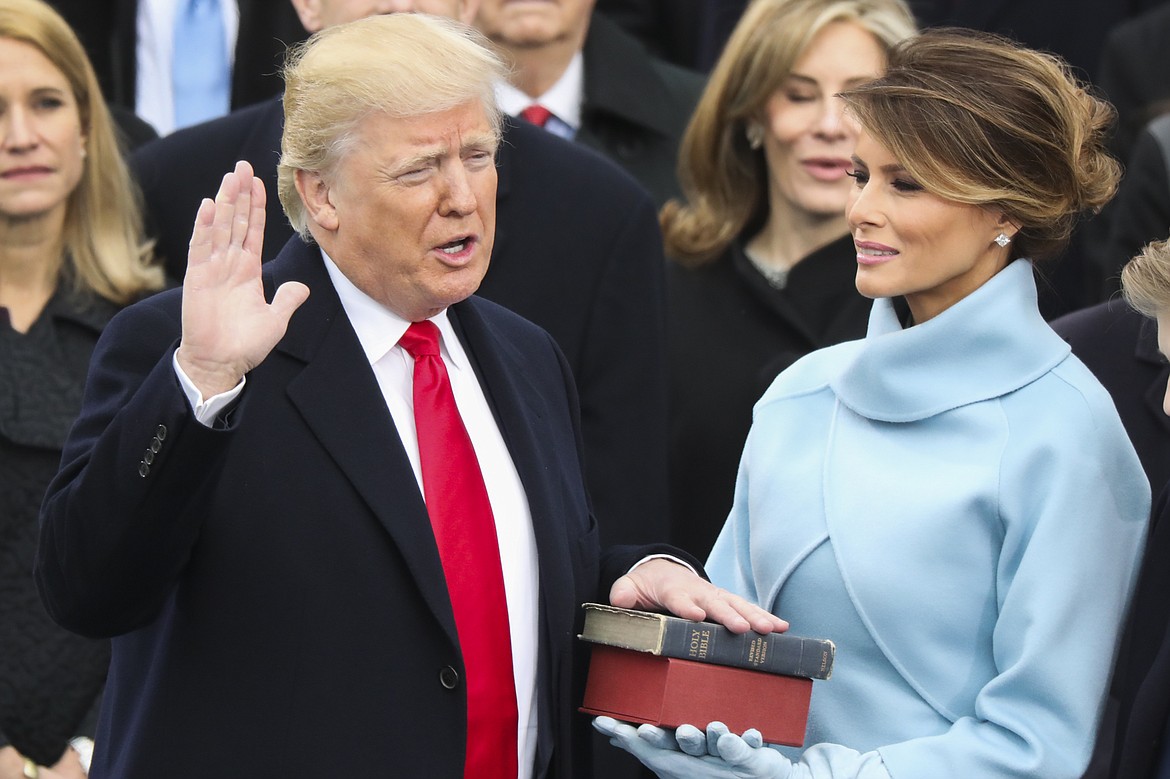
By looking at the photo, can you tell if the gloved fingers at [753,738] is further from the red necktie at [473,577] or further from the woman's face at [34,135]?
the woman's face at [34,135]

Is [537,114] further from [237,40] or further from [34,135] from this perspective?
[34,135]

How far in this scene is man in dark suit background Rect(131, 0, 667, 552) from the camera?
4145 mm

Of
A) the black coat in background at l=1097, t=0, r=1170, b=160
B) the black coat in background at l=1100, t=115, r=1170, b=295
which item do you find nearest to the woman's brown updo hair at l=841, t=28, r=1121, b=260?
the black coat in background at l=1100, t=115, r=1170, b=295

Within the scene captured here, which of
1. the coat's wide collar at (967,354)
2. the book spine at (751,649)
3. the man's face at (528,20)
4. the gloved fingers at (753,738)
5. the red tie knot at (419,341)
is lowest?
the gloved fingers at (753,738)

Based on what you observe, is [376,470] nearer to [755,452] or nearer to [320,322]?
[320,322]

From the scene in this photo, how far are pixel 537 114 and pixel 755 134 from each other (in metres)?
0.66

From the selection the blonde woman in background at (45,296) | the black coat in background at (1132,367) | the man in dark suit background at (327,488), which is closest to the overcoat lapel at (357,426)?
the man in dark suit background at (327,488)

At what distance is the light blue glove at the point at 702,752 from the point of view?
2980 mm

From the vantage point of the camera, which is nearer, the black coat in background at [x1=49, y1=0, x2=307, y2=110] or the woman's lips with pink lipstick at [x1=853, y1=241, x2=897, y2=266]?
the woman's lips with pink lipstick at [x1=853, y1=241, x2=897, y2=266]

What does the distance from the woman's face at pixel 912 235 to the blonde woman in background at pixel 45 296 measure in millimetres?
1873

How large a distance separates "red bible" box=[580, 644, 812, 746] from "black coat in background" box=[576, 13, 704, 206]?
247 centimetres

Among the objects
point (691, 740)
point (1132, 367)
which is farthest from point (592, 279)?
point (691, 740)

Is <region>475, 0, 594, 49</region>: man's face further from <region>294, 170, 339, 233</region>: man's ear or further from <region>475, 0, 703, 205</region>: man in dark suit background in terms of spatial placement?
<region>294, 170, 339, 233</region>: man's ear

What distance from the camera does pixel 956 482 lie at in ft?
10.1
